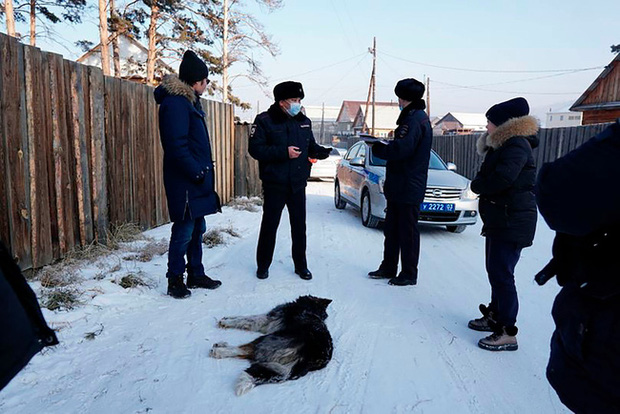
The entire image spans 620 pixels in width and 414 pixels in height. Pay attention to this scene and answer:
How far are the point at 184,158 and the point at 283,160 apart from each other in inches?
46.1

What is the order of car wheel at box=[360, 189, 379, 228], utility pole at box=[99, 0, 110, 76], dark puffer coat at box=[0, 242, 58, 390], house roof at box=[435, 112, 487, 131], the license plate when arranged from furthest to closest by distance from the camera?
house roof at box=[435, 112, 487, 131], utility pole at box=[99, 0, 110, 76], car wheel at box=[360, 189, 379, 228], the license plate, dark puffer coat at box=[0, 242, 58, 390]

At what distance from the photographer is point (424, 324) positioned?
11.9ft

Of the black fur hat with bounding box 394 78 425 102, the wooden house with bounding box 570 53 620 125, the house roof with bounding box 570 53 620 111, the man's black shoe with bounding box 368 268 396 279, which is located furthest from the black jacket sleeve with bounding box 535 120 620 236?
the house roof with bounding box 570 53 620 111

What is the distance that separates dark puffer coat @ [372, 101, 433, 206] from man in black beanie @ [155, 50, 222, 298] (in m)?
1.86

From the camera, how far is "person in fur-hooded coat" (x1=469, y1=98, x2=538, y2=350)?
3.06 m

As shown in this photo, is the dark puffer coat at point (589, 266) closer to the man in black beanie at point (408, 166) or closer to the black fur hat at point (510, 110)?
the black fur hat at point (510, 110)

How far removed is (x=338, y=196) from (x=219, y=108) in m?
3.41

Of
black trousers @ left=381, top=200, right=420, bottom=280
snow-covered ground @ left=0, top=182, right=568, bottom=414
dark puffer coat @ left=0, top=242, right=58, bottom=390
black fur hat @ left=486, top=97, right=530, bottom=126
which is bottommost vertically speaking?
snow-covered ground @ left=0, top=182, right=568, bottom=414

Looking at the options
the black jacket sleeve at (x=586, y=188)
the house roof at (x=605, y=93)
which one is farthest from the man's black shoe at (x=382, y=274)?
the house roof at (x=605, y=93)

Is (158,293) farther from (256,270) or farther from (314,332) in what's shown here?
(314,332)

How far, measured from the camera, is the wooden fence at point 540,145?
424 inches

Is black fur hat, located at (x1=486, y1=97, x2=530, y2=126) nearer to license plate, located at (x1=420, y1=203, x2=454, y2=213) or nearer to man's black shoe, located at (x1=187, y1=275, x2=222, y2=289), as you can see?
man's black shoe, located at (x1=187, y1=275, x2=222, y2=289)

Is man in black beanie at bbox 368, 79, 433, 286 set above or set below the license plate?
above

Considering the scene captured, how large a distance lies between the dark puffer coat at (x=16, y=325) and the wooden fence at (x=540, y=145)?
6.61 m
